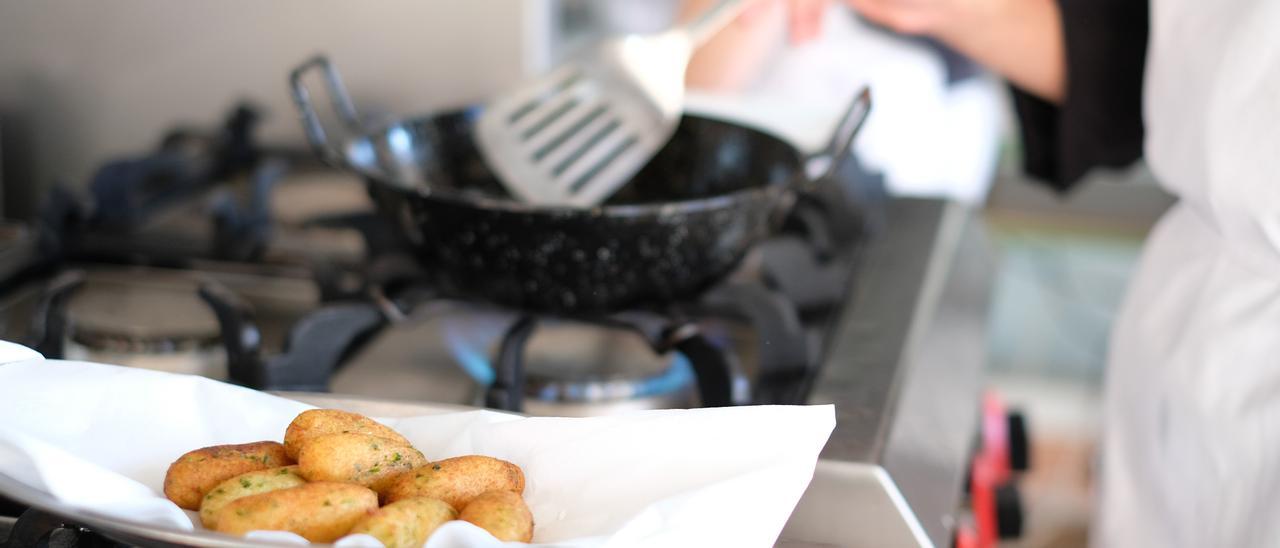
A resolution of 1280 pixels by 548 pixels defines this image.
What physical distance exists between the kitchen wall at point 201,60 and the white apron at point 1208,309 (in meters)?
0.54

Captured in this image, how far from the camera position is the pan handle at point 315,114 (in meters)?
0.64

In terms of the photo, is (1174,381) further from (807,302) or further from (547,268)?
(547,268)

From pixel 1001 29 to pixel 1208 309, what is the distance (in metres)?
Result: 0.29

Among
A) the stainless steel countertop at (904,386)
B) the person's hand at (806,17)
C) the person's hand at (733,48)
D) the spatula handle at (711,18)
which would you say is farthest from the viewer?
the person's hand at (733,48)

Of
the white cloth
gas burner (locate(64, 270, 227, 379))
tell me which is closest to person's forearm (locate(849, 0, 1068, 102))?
the white cloth

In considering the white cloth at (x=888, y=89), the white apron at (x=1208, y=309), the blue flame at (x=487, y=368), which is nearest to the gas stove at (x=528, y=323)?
the blue flame at (x=487, y=368)

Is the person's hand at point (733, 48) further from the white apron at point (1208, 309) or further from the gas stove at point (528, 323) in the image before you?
the white apron at point (1208, 309)

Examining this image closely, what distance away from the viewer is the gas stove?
0.59 metres

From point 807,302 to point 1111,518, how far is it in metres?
0.22

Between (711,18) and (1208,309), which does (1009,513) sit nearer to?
(1208,309)

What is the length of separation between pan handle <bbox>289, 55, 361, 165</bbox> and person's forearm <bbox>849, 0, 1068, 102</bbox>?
354mm

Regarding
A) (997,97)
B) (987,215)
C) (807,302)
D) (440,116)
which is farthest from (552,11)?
(987,215)

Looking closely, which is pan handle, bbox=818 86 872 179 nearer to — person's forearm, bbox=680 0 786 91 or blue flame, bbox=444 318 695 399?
blue flame, bbox=444 318 695 399

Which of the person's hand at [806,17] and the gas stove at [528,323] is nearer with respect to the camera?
the gas stove at [528,323]
